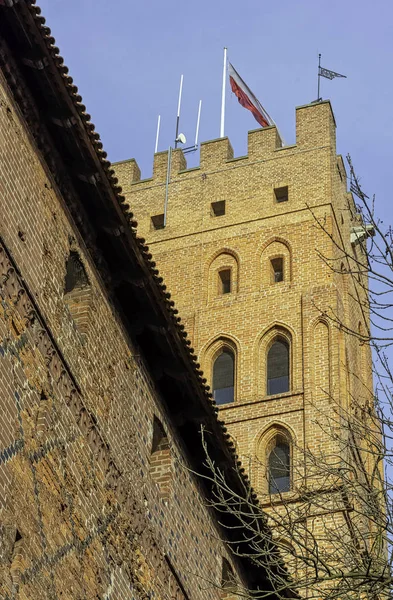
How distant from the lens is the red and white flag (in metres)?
30.1

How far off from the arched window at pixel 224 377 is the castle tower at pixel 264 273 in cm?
3

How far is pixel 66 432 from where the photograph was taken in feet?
35.6

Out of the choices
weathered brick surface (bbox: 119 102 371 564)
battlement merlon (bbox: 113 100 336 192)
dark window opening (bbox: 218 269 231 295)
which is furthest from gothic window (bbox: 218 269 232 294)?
battlement merlon (bbox: 113 100 336 192)

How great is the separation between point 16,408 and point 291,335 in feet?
51.8

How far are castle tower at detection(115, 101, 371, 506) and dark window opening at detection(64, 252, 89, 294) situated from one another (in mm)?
11468

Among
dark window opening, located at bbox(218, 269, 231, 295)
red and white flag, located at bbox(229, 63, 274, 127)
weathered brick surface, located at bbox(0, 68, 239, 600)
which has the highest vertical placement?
red and white flag, located at bbox(229, 63, 274, 127)

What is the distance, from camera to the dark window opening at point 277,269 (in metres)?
26.5

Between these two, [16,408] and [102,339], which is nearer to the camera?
[16,408]

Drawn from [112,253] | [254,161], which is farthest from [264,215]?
[112,253]

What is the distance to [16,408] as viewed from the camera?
994 cm

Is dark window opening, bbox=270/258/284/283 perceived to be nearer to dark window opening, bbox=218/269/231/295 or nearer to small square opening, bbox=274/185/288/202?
dark window opening, bbox=218/269/231/295

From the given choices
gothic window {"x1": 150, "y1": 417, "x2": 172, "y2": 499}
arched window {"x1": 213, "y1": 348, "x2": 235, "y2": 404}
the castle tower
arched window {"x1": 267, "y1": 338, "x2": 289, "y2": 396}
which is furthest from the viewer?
arched window {"x1": 213, "y1": 348, "x2": 235, "y2": 404}

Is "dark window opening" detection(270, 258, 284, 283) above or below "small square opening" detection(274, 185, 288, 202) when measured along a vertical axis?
below

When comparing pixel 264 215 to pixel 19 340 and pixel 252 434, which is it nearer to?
pixel 252 434
